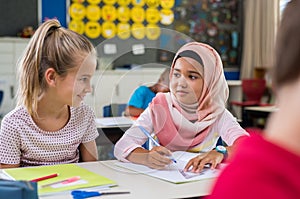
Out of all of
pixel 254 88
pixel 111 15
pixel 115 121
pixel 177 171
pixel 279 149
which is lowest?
pixel 254 88

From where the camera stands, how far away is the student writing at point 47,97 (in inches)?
62.8

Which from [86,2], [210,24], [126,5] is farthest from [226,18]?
[86,2]

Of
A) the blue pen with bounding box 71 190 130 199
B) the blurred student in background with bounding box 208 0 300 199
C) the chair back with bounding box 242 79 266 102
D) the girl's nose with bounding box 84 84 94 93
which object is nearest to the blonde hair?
the girl's nose with bounding box 84 84 94 93

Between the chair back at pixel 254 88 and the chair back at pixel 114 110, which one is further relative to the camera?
the chair back at pixel 254 88

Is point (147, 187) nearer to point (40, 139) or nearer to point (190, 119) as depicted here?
point (190, 119)

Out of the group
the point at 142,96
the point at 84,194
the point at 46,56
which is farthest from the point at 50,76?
the point at 84,194

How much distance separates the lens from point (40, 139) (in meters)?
1.63

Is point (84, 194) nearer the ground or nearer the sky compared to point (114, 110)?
nearer the ground

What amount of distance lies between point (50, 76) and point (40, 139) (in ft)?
0.72

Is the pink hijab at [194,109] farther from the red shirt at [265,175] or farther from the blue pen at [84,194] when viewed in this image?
the red shirt at [265,175]

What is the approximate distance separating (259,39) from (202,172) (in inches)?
234

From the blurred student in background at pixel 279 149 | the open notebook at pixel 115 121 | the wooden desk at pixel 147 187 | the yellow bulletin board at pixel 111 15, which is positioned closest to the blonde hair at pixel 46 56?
the open notebook at pixel 115 121

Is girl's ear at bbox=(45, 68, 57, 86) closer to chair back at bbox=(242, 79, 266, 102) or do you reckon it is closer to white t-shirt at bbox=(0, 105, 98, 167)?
white t-shirt at bbox=(0, 105, 98, 167)

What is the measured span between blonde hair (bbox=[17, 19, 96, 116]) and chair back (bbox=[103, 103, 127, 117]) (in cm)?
20
